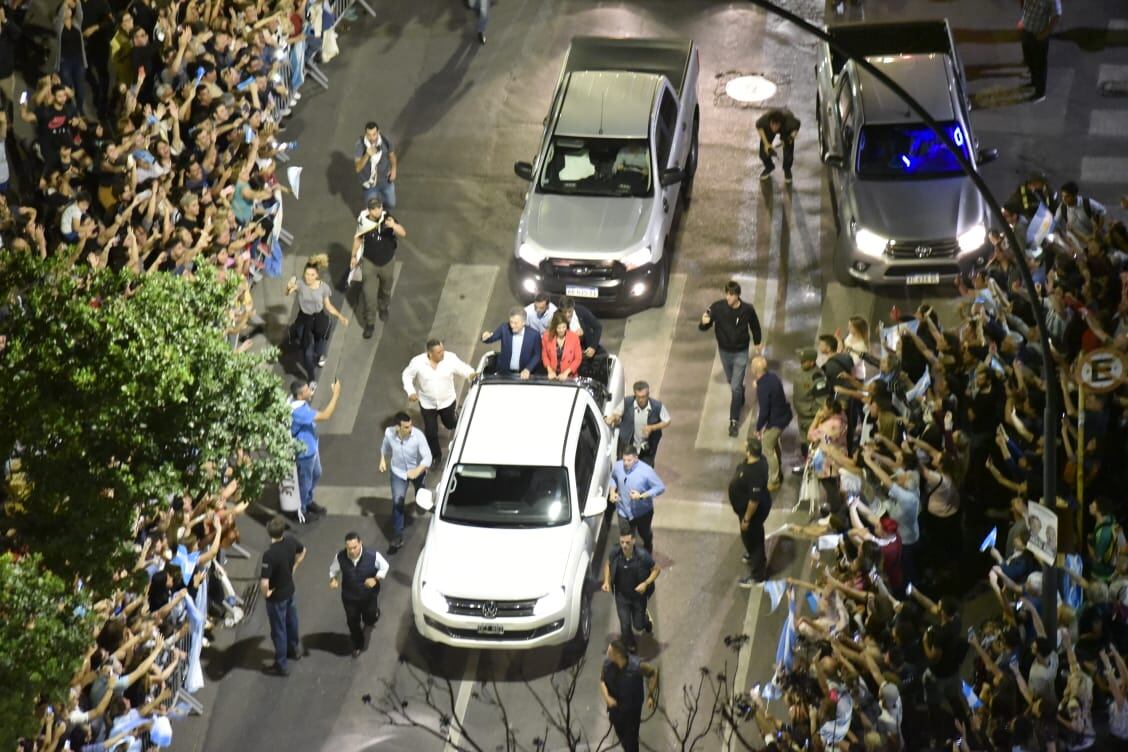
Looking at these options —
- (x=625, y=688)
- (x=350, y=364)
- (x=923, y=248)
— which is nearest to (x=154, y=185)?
(x=350, y=364)

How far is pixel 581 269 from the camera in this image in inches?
817

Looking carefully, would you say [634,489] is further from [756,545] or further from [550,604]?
[550,604]

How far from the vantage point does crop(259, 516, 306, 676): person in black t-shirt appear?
53.6 ft

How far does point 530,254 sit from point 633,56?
367cm

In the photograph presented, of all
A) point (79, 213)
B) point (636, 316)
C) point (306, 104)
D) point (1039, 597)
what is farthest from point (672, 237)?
point (1039, 597)

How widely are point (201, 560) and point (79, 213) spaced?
4112 millimetres

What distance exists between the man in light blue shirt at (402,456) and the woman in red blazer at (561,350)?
1604mm

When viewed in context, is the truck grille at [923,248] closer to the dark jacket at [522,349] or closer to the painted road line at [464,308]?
the dark jacket at [522,349]

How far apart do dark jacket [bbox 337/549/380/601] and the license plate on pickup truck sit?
5.27m

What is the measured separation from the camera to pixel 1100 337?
50.2 ft

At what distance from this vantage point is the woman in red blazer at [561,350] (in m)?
18.7

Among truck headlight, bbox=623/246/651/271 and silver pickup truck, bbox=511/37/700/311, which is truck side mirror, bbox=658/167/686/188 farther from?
truck headlight, bbox=623/246/651/271

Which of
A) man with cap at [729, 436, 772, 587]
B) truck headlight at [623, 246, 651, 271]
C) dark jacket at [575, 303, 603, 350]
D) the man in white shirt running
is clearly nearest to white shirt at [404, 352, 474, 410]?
the man in white shirt running

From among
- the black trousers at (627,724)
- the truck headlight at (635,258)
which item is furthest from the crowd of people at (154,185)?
the black trousers at (627,724)
